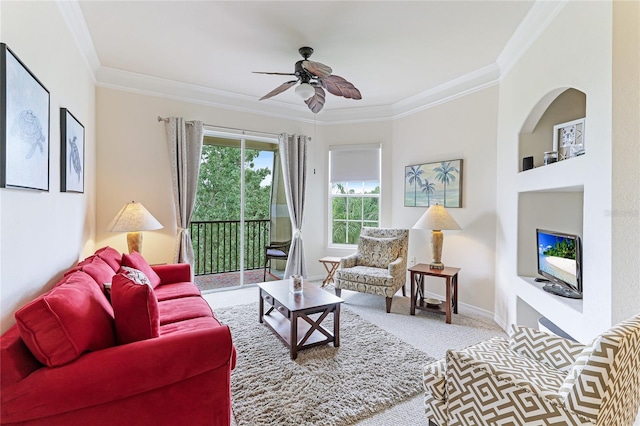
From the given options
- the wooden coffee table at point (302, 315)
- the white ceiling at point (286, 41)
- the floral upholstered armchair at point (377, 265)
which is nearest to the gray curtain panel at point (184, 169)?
the white ceiling at point (286, 41)

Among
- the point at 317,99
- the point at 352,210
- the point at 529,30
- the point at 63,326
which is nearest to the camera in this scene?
the point at 63,326

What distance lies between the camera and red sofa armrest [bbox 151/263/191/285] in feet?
10.1

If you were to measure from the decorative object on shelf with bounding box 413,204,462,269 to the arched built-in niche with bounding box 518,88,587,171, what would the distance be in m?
0.95

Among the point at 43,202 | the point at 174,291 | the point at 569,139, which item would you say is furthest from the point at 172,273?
the point at 569,139

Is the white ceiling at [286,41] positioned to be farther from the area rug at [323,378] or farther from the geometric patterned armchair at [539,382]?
the area rug at [323,378]

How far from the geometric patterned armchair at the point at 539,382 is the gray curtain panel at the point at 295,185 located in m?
3.23

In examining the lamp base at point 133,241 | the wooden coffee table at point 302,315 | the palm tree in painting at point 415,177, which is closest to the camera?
the wooden coffee table at point 302,315

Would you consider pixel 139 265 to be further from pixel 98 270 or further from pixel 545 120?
pixel 545 120

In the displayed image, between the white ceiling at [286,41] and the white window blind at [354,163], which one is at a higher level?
the white ceiling at [286,41]

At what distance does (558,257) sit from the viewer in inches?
93.1

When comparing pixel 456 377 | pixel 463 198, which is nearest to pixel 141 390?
pixel 456 377

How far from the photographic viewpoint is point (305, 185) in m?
4.83

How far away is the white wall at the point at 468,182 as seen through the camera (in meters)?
3.46

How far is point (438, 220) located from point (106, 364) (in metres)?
3.34
